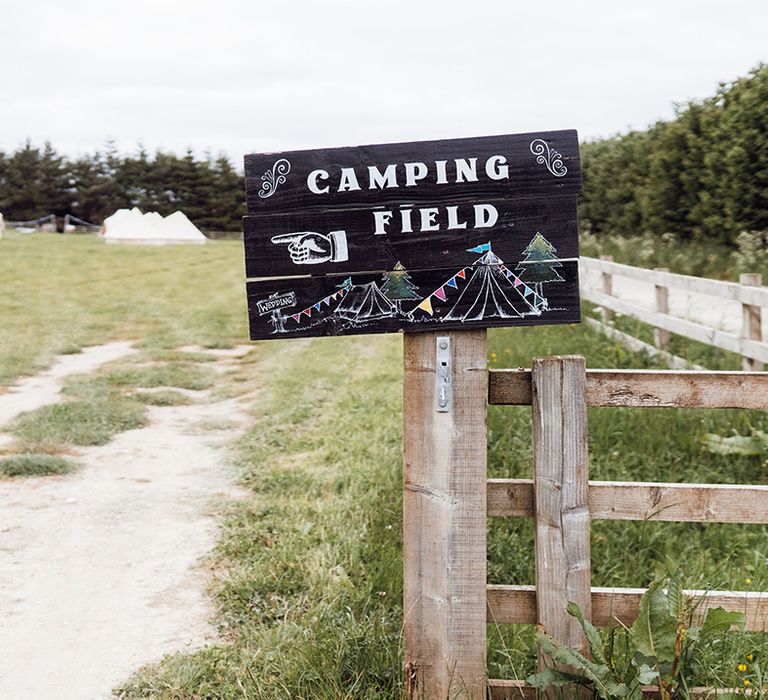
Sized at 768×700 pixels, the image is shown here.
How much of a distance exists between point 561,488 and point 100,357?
34.9 ft

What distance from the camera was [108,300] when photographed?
19.9 m

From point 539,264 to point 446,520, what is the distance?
89 cm

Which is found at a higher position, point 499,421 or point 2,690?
point 499,421

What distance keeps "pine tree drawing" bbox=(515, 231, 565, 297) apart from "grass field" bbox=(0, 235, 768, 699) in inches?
38.9

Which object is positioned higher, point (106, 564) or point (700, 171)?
point (700, 171)

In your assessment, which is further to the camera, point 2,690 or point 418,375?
point 2,690

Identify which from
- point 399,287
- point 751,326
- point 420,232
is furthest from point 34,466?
point 751,326

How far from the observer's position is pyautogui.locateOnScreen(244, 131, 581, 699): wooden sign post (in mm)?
2828

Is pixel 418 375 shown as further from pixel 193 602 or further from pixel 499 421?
pixel 499 421

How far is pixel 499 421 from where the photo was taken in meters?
6.67

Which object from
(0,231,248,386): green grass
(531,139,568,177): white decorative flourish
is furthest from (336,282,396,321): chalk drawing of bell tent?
(0,231,248,386): green grass

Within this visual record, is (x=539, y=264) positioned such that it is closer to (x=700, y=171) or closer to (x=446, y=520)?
(x=446, y=520)

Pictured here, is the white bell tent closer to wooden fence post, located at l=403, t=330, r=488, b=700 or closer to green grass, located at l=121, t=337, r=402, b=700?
green grass, located at l=121, t=337, r=402, b=700

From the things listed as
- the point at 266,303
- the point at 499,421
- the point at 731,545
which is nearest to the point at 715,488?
the point at 266,303
